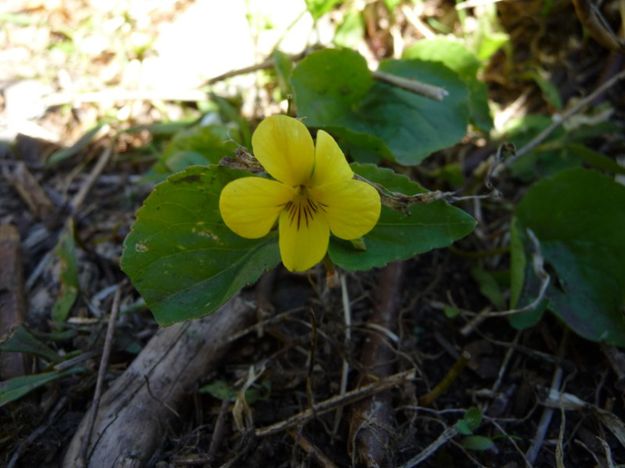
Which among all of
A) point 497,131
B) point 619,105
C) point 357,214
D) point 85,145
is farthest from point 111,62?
point 619,105

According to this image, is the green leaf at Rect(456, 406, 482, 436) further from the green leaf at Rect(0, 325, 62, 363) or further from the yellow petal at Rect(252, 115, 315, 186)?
the green leaf at Rect(0, 325, 62, 363)

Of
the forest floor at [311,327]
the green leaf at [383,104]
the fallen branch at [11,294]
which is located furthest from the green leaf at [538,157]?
the fallen branch at [11,294]

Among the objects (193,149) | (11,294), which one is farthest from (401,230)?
(11,294)

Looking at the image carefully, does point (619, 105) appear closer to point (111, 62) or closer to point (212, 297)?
point (212, 297)

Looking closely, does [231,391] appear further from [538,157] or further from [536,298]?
[538,157]

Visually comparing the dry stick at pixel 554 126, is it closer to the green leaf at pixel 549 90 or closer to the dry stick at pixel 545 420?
the green leaf at pixel 549 90
